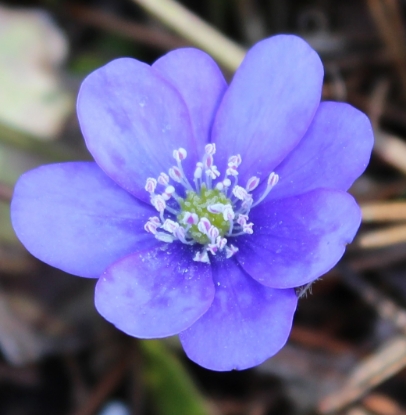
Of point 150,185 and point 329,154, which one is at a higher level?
point 329,154

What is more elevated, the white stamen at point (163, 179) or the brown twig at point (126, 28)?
the white stamen at point (163, 179)

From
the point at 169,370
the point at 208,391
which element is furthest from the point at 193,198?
the point at 208,391

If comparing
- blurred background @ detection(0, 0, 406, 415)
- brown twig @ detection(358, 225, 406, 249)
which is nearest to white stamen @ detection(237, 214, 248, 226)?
blurred background @ detection(0, 0, 406, 415)

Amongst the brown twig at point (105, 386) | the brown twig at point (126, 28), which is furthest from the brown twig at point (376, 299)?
the brown twig at point (126, 28)

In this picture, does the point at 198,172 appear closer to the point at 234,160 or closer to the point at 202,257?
the point at 234,160

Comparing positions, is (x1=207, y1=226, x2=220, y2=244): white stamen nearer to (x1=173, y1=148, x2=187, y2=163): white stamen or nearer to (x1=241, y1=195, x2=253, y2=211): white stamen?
(x1=241, y1=195, x2=253, y2=211): white stamen

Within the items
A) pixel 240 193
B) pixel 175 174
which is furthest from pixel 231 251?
pixel 175 174

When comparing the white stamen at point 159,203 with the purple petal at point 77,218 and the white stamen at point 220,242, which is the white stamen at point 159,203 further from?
the white stamen at point 220,242
